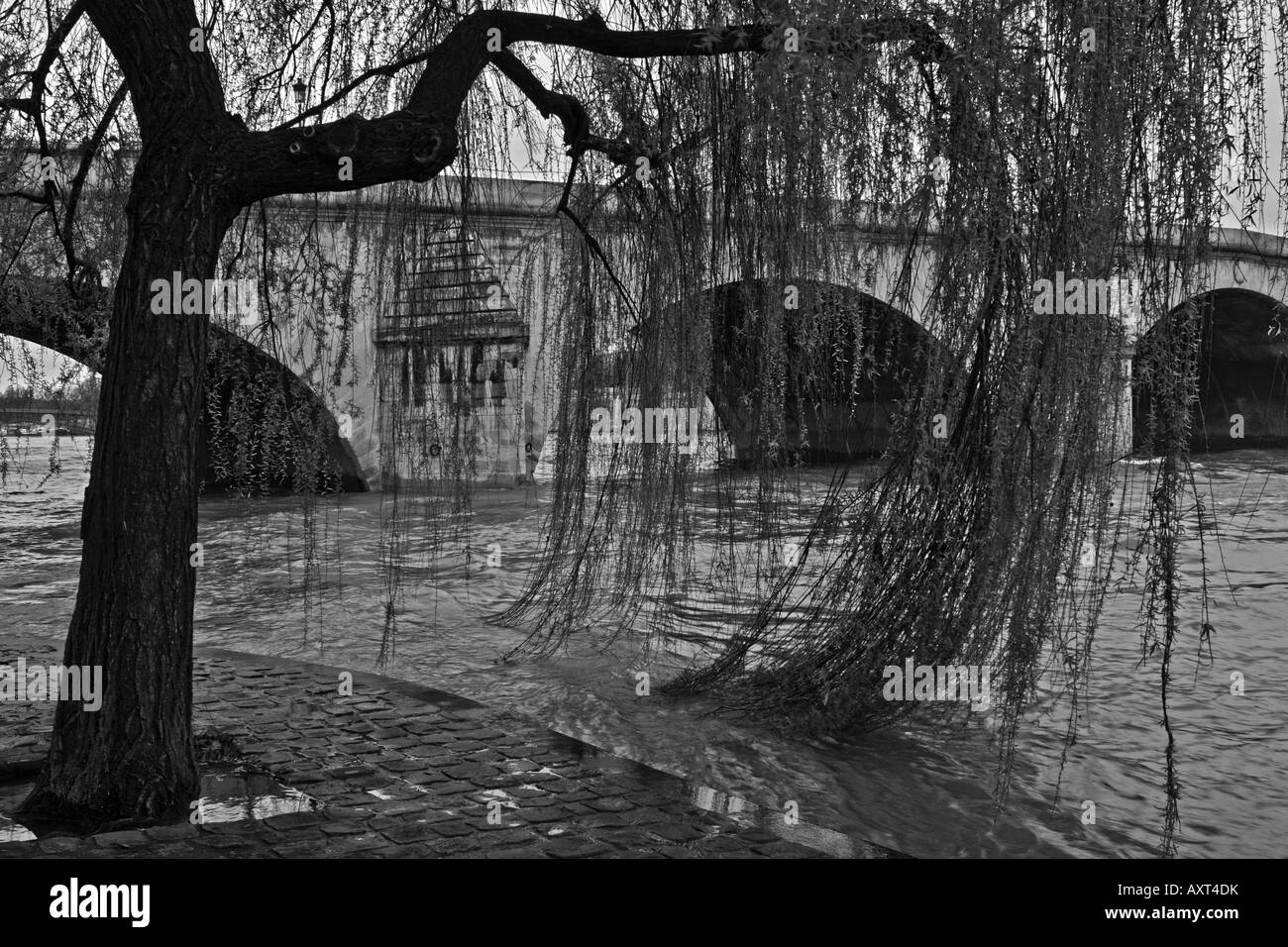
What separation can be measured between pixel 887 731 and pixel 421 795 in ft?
8.94

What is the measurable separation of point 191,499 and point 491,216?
91.3 inches

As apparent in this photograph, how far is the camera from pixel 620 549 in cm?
658

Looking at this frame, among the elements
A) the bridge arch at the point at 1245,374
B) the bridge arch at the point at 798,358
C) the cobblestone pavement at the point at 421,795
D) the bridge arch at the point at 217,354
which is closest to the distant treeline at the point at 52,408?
the bridge arch at the point at 217,354

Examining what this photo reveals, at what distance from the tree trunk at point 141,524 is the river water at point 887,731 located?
231 cm

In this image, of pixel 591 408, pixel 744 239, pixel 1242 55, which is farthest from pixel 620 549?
pixel 1242 55

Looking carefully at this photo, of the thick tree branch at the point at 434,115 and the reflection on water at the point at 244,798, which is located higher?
the thick tree branch at the point at 434,115

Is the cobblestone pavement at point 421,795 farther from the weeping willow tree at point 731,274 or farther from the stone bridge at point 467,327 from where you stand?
the stone bridge at point 467,327

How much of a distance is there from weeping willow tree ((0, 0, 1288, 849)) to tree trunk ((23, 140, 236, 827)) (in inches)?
0.4

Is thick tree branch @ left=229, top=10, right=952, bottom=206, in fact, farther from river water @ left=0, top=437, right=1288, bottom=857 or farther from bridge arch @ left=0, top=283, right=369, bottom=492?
river water @ left=0, top=437, right=1288, bottom=857

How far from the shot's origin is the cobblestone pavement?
400cm

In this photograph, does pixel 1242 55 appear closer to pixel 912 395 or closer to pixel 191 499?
pixel 912 395

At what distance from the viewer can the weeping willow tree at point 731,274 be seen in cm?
393

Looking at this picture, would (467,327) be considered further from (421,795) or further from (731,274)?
(421,795)

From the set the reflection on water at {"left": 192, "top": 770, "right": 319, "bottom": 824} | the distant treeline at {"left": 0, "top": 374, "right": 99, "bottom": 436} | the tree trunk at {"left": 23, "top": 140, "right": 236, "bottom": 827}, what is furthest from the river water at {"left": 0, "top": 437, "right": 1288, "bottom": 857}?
the tree trunk at {"left": 23, "top": 140, "right": 236, "bottom": 827}
